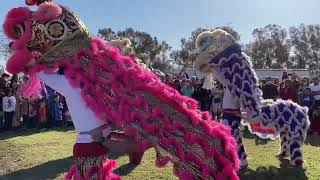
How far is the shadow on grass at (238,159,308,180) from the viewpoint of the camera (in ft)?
23.9

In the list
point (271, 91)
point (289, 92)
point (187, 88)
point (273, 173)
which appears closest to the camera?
point (273, 173)

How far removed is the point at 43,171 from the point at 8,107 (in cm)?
664

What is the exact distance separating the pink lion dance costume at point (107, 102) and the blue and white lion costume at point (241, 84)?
12.4 ft

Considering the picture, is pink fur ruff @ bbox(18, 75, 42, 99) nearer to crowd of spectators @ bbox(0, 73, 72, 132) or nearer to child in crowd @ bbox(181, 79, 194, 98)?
crowd of spectators @ bbox(0, 73, 72, 132)

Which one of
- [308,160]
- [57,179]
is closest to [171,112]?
[57,179]

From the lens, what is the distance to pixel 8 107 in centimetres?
1411

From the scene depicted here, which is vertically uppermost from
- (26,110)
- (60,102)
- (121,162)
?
(60,102)

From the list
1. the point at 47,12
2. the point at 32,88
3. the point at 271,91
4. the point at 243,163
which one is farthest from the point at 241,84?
the point at 271,91

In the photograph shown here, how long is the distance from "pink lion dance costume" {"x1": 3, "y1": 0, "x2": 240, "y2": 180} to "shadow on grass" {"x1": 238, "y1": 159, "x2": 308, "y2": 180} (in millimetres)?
4172

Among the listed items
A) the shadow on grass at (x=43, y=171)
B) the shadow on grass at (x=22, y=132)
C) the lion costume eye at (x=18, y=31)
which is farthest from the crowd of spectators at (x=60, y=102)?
the lion costume eye at (x=18, y=31)

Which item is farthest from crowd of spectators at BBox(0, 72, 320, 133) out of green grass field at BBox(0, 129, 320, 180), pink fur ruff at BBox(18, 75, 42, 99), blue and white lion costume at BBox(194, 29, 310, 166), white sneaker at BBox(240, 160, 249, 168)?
pink fur ruff at BBox(18, 75, 42, 99)

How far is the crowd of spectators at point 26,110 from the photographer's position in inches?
558

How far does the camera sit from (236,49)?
23.4 ft

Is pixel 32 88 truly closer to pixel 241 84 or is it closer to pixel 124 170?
pixel 241 84
